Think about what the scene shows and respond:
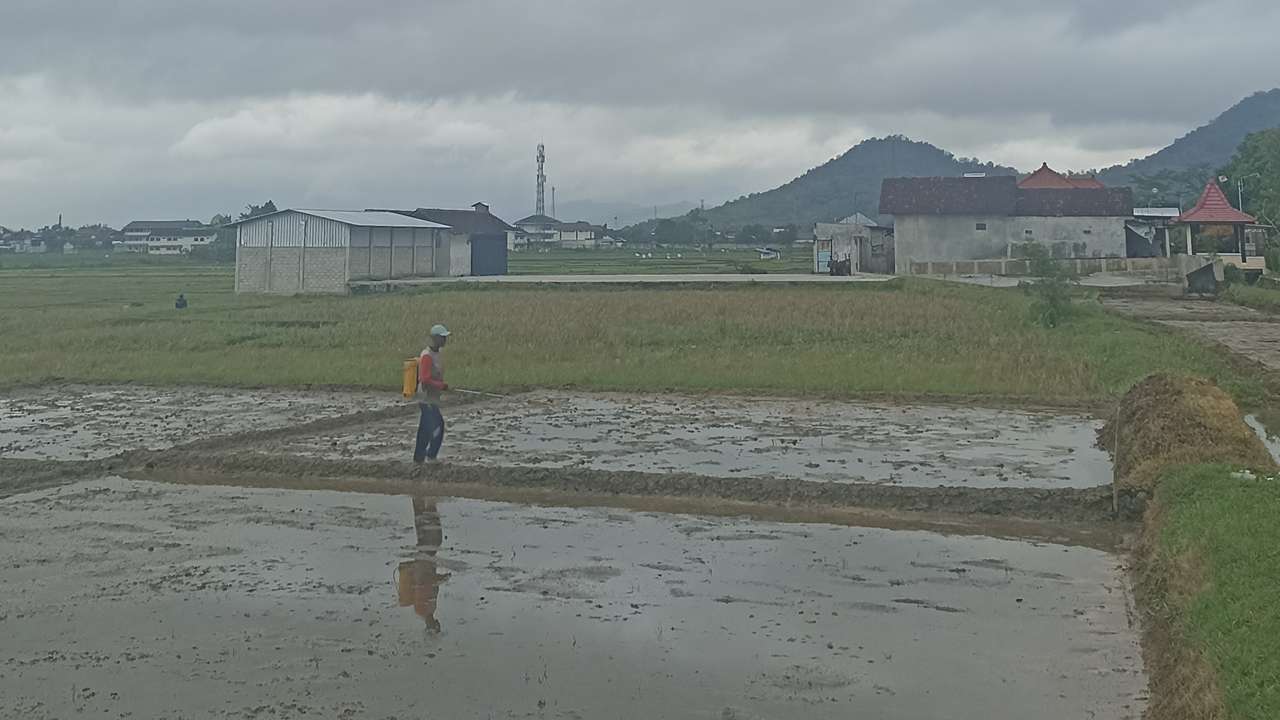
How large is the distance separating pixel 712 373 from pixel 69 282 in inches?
1779

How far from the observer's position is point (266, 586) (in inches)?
337

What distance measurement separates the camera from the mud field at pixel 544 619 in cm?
636

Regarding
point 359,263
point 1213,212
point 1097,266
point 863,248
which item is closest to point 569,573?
point 1097,266

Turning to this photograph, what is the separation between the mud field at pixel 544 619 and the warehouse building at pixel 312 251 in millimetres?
37616

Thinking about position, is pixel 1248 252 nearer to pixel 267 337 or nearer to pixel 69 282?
pixel 267 337

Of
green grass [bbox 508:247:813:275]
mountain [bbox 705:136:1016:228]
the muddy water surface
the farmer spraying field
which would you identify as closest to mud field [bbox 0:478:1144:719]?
the farmer spraying field

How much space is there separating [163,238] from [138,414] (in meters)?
112

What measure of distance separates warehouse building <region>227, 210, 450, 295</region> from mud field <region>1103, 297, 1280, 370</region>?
27821 mm

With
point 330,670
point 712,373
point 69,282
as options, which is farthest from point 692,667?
point 69,282

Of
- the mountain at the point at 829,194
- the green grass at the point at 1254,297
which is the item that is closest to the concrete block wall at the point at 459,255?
the green grass at the point at 1254,297

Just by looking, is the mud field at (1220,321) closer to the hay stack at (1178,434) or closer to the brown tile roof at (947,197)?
the hay stack at (1178,434)

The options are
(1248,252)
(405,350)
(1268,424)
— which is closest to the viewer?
(1268,424)

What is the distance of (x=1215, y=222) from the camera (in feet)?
153

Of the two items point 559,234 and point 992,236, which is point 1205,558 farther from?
point 559,234
